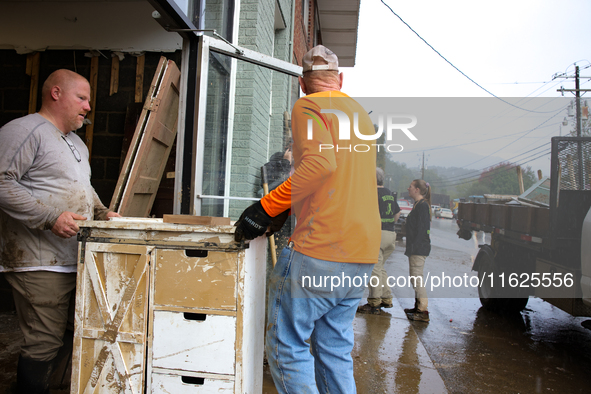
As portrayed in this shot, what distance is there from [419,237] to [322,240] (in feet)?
10.6

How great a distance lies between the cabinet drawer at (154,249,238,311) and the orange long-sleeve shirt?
1.32 ft

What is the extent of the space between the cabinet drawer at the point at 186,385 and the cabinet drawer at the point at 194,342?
0.05 meters

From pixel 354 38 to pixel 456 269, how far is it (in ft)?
36.2

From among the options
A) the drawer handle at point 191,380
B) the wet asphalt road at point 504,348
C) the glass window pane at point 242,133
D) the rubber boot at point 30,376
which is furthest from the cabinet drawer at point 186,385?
the glass window pane at point 242,133

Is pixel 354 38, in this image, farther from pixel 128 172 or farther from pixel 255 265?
pixel 255 265

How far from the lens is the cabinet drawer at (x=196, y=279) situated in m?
1.97

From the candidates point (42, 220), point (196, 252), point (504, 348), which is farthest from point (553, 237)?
point (42, 220)

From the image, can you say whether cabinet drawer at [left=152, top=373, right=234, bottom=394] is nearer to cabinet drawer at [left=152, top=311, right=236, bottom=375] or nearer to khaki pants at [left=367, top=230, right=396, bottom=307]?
cabinet drawer at [left=152, top=311, right=236, bottom=375]

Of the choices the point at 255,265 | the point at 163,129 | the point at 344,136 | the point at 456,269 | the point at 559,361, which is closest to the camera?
the point at 344,136

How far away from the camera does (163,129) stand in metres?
4.36

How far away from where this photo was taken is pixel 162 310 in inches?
79.0

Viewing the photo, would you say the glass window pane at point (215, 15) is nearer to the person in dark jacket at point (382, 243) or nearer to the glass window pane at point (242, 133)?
the glass window pane at point (242, 133)

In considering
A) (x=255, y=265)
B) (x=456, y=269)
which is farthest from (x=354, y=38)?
(x=255, y=265)

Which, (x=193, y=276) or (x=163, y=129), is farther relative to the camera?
(x=163, y=129)
